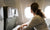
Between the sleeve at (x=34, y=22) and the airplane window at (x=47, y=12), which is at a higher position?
the airplane window at (x=47, y=12)

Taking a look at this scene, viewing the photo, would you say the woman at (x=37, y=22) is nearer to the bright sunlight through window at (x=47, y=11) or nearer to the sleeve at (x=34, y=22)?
the sleeve at (x=34, y=22)

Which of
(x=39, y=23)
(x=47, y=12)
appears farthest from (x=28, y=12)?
(x=39, y=23)

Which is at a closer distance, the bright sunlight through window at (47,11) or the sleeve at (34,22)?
the sleeve at (34,22)

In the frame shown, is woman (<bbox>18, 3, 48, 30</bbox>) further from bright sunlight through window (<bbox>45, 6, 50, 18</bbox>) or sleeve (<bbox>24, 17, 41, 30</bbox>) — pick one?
bright sunlight through window (<bbox>45, 6, 50, 18</bbox>)

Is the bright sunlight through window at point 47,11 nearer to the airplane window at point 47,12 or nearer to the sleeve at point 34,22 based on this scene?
the airplane window at point 47,12

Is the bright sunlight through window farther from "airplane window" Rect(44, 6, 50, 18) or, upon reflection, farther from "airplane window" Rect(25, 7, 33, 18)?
"airplane window" Rect(25, 7, 33, 18)

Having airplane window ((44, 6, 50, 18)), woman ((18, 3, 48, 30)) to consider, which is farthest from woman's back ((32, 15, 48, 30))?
airplane window ((44, 6, 50, 18))

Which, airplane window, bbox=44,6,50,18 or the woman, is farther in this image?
airplane window, bbox=44,6,50,18

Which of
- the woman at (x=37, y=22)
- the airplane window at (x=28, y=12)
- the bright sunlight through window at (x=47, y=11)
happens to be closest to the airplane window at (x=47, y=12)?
the bright sunlight through window at (x=47, y=11)

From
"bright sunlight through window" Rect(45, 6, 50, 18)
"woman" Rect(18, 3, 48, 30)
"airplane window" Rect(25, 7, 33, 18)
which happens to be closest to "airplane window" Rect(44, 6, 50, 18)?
"bright sunlight through window" Rect(45, 6, 50, 18)

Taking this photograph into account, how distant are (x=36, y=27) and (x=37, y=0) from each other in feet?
4.41

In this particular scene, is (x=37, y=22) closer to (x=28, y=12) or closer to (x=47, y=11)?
(x=28, y=12)

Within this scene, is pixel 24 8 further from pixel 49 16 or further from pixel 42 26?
pixel 42 26

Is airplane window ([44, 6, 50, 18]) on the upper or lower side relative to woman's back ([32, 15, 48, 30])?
upper
